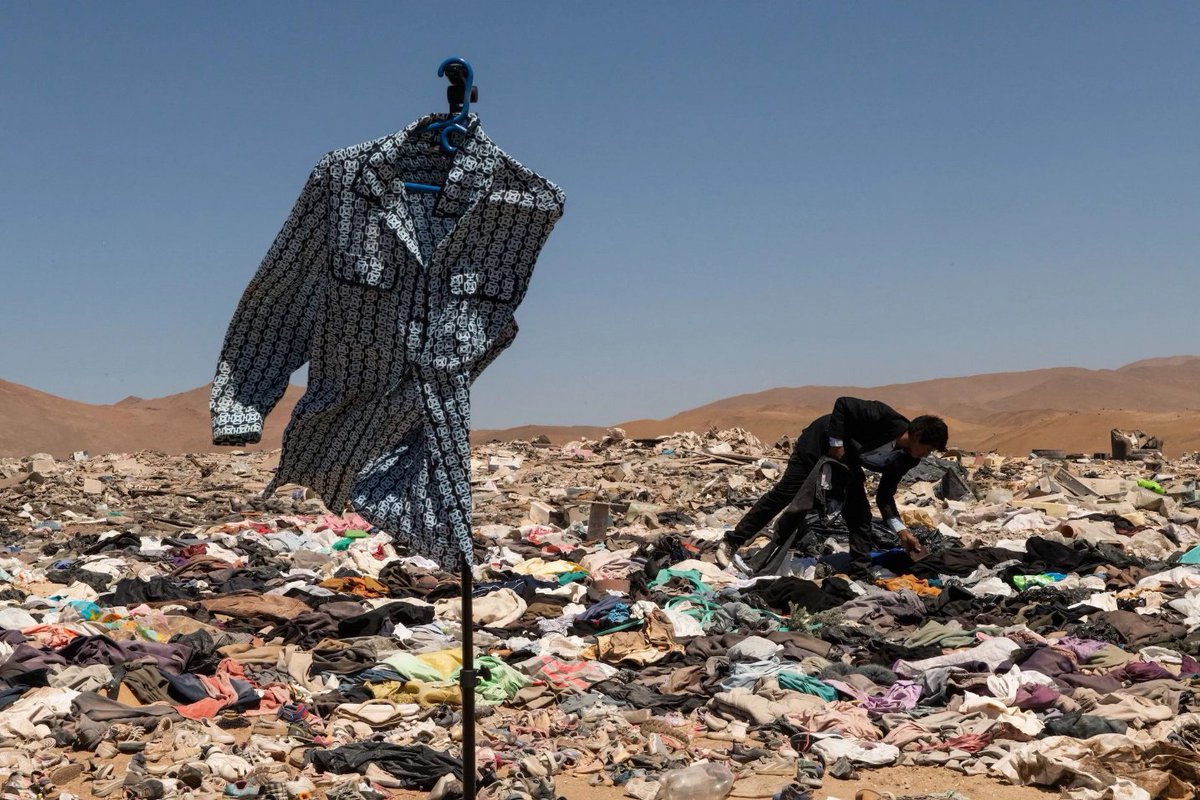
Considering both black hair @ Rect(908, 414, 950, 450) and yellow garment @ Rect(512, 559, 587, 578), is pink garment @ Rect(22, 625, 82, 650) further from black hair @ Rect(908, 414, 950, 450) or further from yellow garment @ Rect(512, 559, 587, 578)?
black hair @ Rect(908, 414, 950, 450)

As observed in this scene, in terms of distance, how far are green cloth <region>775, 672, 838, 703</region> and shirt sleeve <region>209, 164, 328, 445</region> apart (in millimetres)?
3070

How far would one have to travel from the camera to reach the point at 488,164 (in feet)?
10.2

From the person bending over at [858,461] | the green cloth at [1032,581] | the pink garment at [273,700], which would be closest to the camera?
the pink garment at [273,700]

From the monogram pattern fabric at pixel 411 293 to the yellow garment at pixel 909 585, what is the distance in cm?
490

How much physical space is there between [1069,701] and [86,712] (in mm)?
4298

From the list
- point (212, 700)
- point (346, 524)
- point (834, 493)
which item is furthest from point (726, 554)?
point (212, 700)

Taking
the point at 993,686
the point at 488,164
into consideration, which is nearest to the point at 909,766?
the point at 993,686

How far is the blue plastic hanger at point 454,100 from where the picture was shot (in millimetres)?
3004

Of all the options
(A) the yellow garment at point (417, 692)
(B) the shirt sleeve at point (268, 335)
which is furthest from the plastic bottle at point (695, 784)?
(B) the shirt sleeve at point (268, 335)

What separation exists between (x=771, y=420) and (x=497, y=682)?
118 ft

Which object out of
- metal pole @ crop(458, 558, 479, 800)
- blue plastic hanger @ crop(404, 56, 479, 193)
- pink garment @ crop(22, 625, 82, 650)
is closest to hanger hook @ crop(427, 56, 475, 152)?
blue plastic hanger @ crop(404, 56, 479, 193)

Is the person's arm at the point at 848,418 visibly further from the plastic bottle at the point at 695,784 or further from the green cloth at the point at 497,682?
the plastic bottle at the point at 695,784

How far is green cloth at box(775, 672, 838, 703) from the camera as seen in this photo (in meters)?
5.35

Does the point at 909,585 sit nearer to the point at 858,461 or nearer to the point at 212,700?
the point at 858,461
